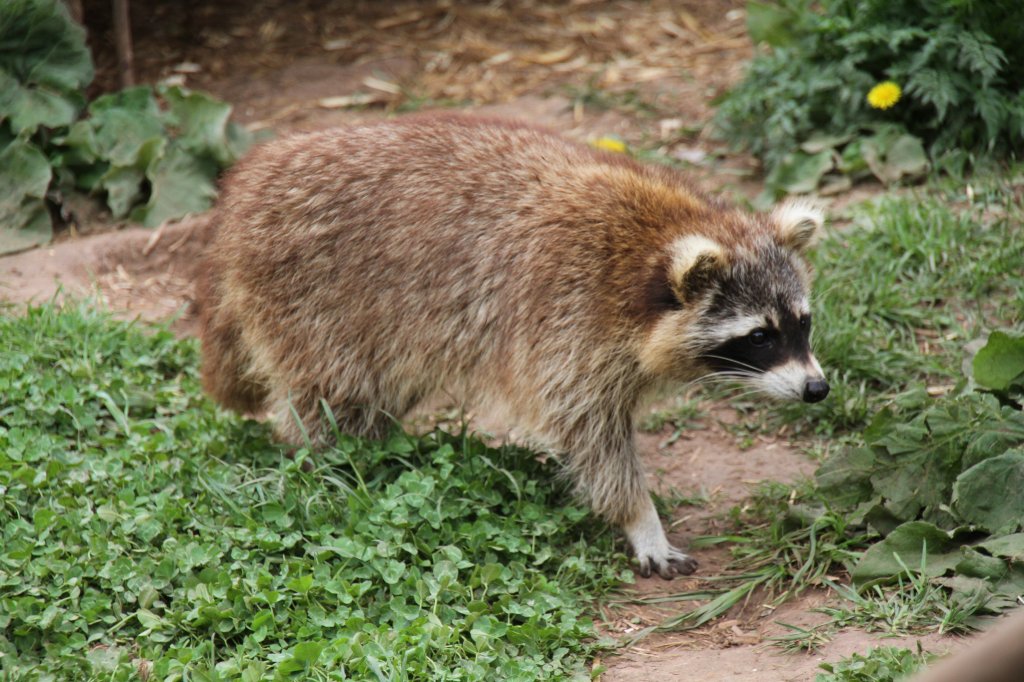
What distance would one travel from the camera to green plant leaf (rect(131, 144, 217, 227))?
257 inches

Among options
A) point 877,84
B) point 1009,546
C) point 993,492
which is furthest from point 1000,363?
point 877,84

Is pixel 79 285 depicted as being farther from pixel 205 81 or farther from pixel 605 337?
pixel 605 337

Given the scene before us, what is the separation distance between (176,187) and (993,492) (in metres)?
4.81

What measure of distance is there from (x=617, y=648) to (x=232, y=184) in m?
2.58

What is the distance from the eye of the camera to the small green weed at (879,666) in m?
3.34

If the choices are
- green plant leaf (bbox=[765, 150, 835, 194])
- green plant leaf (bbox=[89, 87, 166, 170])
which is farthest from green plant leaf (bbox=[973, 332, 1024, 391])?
green plant leaf (bbox=[89, 87, 166, 170])

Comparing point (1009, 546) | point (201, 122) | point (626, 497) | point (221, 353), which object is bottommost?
point (626, 497)

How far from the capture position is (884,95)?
241 inches

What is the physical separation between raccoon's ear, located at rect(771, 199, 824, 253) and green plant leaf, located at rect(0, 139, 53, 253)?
410 centimetres

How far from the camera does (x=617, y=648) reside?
395cm

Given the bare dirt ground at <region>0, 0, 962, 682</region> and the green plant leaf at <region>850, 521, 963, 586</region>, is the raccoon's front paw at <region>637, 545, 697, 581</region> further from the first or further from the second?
the green plant leaf at <region>850, 521, 963, 586</region>

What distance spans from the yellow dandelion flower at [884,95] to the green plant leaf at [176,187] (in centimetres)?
383

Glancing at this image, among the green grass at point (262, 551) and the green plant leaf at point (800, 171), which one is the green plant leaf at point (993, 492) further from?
the green plant leaf at point (800, 171)

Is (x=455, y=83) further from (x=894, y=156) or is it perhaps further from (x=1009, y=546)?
(x=1009, y=546)
